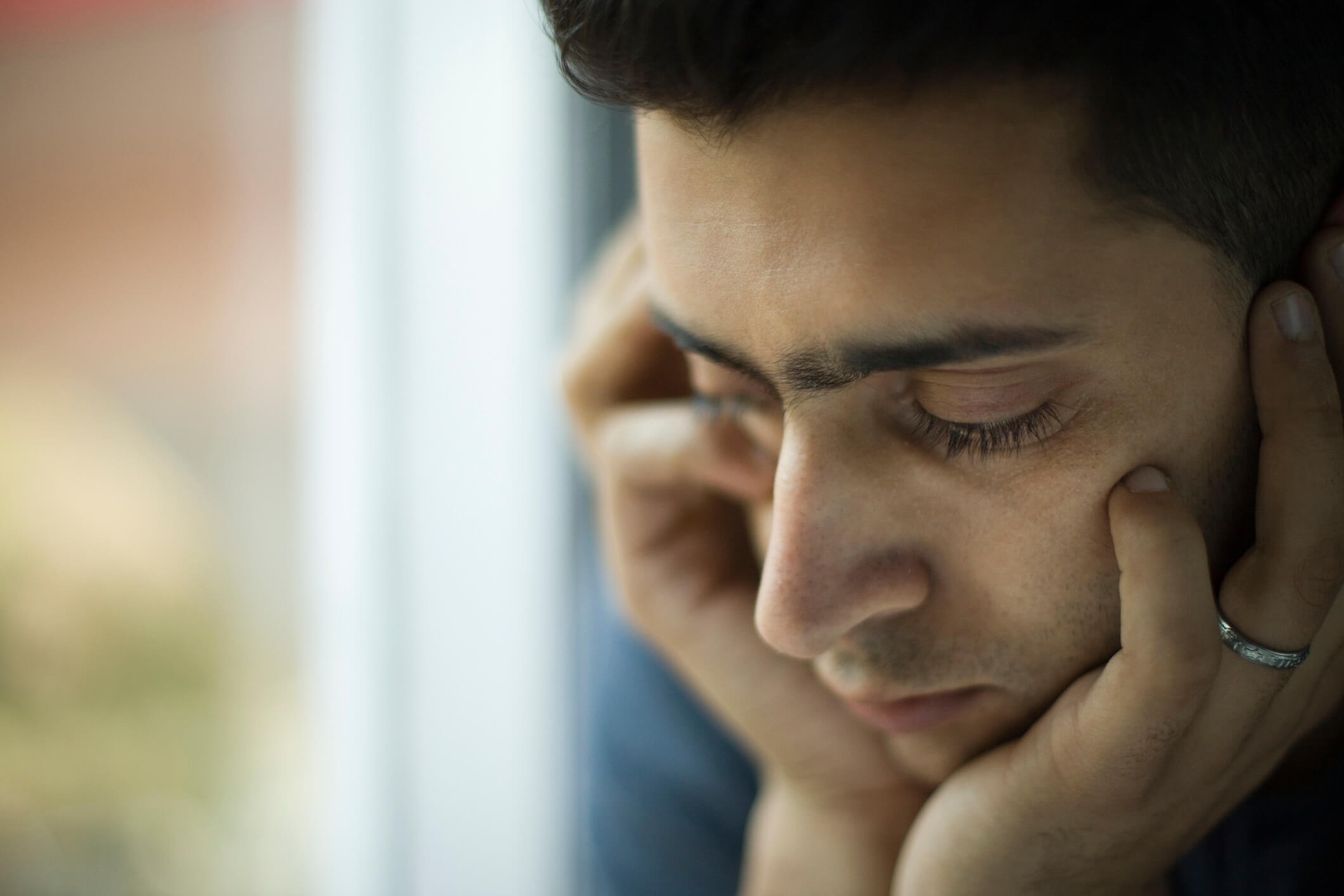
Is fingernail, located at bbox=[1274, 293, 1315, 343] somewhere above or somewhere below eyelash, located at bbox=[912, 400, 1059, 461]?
above

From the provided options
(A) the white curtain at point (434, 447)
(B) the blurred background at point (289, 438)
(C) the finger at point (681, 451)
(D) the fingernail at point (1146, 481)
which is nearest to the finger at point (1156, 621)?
(D) the fingernail at point (1146, 481)

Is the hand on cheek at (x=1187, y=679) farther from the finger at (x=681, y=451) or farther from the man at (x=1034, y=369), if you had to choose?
the finger at (x=681, y=451)

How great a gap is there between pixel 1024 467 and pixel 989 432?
4 cm

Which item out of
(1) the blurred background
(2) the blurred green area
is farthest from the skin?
(2) the blurred green area

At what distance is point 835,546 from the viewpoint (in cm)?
77

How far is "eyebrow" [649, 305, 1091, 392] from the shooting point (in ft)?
2.17

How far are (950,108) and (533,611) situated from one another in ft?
4.98

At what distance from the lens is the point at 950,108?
640mm

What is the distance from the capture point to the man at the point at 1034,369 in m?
0.64

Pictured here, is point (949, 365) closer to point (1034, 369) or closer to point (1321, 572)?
point (1034, 369)

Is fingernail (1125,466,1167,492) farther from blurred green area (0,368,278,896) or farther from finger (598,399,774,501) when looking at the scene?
blurred green area (0,368,278,896)

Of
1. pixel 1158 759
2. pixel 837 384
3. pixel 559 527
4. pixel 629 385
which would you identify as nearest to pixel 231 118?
pixel 559 527

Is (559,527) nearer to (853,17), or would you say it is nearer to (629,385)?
(629,385)

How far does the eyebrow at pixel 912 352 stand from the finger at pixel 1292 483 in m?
0.16
